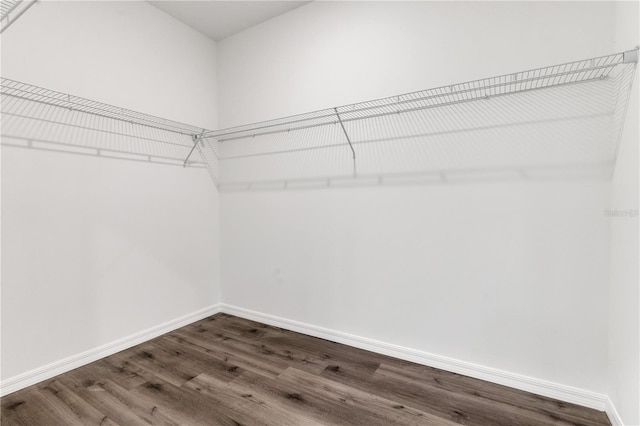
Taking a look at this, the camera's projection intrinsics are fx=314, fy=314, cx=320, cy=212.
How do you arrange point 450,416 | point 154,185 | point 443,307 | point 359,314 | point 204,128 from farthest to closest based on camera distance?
point 204,128, point 154,185, point 359,314, point 443,307, point 450,416

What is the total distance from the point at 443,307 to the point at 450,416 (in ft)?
1.91

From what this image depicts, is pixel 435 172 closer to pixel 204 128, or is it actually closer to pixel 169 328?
pixel 204 128

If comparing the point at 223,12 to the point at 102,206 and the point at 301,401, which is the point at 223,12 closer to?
the point at 102,206

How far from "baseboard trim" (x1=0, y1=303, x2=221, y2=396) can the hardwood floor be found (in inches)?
1.6

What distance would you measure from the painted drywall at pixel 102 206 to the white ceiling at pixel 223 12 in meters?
0.11

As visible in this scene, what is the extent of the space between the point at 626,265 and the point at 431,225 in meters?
0.87

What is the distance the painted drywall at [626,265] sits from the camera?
3.99 ft

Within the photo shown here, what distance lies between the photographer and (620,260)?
138 centimetres

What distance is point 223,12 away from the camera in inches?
97.6

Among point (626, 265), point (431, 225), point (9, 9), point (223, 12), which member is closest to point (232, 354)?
point (431, 225)

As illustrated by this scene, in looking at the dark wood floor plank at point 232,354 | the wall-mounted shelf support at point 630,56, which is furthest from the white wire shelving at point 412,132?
the dark wood floor plank at point 232,354

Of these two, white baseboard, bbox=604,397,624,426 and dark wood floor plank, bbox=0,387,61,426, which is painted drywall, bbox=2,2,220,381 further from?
white baseboard, bbox=604,397,624,426

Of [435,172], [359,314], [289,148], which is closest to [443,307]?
[359,314]

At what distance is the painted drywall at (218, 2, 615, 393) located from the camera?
1567mm
